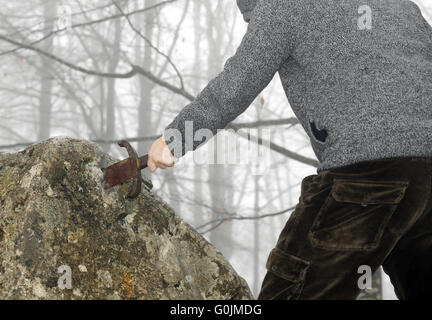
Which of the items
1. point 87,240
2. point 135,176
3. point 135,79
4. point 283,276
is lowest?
point 283,276

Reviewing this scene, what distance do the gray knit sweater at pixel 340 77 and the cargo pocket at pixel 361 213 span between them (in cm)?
13

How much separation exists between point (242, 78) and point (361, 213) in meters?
0.74

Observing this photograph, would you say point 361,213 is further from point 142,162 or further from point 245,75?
point 142,162

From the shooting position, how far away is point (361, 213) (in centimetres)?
158

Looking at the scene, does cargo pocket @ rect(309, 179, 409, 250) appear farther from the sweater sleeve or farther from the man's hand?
the man's hand

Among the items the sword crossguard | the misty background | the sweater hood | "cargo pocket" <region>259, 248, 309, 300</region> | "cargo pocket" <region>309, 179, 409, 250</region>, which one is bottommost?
"cargo pocket" <region>259, 248, 309, 300</region>

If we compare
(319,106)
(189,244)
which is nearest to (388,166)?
(319,106)

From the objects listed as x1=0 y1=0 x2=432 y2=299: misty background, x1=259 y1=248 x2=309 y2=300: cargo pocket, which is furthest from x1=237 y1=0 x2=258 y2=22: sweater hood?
x1=0 y1=0 x2=432 y2=299: misty background

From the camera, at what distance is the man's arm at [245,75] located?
72.2 inches

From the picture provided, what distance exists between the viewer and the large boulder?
1816 mm

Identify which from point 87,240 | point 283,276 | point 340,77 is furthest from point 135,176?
point 340,77

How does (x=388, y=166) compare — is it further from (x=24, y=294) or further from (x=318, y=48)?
(x=24, y=294)

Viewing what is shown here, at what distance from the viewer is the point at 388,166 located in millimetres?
1630
